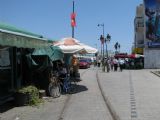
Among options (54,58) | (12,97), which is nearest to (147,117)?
(12,97)

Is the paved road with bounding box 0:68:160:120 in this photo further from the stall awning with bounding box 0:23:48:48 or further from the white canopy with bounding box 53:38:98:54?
the white canopy with bounding box 53:38:98:54

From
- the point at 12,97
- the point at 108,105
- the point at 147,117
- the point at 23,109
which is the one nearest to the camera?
the point at 147,117

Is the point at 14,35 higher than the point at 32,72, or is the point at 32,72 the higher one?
the point at 14,35

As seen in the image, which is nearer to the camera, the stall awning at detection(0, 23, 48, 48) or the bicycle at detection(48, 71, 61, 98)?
the stall awning at detection(0, 23, 48, 48)

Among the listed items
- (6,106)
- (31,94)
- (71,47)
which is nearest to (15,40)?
(31,94)

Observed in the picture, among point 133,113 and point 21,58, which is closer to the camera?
point 133,113

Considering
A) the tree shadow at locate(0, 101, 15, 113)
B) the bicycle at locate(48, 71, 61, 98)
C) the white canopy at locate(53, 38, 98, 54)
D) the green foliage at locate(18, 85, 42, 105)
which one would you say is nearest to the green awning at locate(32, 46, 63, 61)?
the bicycle at locate(48, 71, 61, 98)

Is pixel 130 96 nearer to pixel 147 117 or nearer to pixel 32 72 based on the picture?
pixel 32 72

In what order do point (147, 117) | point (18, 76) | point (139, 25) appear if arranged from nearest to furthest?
point (147, 117), point (18, 76), point (139, 25)

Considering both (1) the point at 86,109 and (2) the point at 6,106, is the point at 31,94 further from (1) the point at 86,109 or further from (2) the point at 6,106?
(1) the point at 86,109

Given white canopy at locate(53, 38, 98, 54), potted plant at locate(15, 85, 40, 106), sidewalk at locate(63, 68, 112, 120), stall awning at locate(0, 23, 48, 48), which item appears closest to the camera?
stall awning at locate(0, 23, 48, 48)

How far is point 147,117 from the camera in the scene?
13.2 m

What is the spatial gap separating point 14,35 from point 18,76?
588cm

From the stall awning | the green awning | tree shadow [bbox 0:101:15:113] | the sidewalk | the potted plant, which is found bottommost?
the sidewalk
